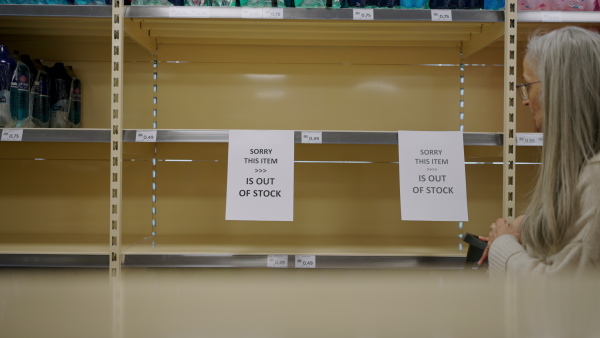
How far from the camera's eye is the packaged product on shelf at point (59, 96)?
2.14 m

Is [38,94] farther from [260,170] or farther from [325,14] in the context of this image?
[325,14]

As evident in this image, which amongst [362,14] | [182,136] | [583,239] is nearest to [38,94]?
[182,136]

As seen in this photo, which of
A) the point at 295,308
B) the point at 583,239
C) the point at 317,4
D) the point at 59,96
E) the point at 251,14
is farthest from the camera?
the point at 59,96

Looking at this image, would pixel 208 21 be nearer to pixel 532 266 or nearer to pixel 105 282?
pixel 532 266

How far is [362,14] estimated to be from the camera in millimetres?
1822

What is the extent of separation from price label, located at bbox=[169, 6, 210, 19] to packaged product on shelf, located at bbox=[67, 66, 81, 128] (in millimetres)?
746

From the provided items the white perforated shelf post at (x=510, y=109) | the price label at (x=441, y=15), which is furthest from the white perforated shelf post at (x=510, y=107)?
the price label at (x=441, y=15)

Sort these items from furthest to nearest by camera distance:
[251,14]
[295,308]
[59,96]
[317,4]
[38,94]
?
1. [59,96]
2. [38,94]
3. [317,4]
4. [251,14]
5. [295,308]

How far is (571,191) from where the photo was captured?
1.08m

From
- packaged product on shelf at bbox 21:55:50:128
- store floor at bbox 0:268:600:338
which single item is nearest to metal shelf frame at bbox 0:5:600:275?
packaged product on shelf at bbox 21:55:50:128

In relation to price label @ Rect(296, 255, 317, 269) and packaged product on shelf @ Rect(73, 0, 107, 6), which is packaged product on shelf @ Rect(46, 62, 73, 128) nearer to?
packaged product on shelf @ Rect(73, 0, 107, 6)

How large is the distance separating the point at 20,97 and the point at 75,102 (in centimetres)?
29

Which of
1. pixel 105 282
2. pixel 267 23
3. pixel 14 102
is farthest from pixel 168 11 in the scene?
pixel 105 282

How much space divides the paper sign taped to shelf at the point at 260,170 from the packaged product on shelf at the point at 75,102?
881 millimetres
